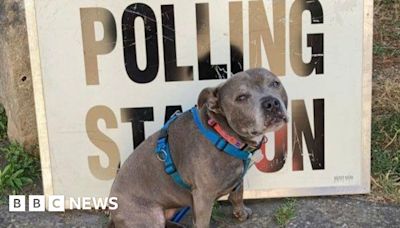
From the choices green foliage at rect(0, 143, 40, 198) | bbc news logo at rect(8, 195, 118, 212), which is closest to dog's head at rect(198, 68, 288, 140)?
bbc news logo at rect(8, 195, 118, 212)

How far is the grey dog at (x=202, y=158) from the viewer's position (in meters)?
2.90

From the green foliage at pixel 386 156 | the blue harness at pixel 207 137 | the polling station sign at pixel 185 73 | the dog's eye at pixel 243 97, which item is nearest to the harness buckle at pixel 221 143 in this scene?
the blue harness at pixel 207 137

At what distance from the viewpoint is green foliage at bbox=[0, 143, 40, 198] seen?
12.9 feet

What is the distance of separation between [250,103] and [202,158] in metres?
0.41

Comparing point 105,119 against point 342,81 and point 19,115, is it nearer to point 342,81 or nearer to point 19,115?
point 19,115

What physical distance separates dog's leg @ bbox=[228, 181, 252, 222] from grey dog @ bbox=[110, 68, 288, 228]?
37 mm

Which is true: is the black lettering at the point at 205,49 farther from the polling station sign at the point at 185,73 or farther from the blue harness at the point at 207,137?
the blue harness at the point at 207,137

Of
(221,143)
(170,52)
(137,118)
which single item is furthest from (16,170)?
(221,143)

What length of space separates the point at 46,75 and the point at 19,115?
0.78 meters

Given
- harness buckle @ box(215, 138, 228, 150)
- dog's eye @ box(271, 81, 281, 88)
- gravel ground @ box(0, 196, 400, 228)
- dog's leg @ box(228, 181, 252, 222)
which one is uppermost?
dog's eye @ box(271, 81, 281, 88)

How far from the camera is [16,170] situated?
404 cm

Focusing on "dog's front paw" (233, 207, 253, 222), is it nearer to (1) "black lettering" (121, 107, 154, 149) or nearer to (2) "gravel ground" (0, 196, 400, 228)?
(2) "gravel ground" (0, 196, 400, 228)

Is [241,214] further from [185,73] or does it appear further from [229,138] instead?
[185,73]

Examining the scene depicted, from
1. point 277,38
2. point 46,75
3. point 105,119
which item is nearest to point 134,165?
point 105,119
